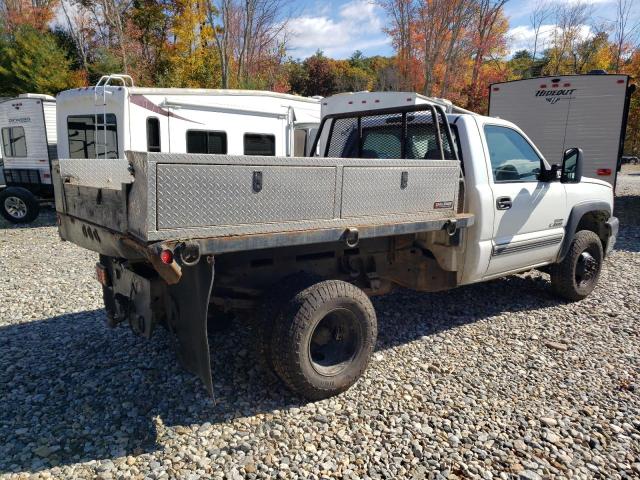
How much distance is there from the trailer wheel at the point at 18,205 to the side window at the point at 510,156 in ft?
35.3

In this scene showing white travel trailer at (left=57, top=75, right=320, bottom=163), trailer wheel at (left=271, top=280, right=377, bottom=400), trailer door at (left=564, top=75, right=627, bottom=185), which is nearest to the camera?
trailer wheel at (left=271, top=280, right=377, bottom=400)

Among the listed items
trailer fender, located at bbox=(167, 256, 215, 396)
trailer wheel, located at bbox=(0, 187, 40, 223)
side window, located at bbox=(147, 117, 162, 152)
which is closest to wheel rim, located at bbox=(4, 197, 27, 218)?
trailer wheel, located at bbox=(0, 187, 40, 223)

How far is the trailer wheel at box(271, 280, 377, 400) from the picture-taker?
10.5 feet

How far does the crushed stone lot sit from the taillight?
1.17m

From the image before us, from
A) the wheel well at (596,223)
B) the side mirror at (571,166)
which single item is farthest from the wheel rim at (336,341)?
the wheel well at (596,223)

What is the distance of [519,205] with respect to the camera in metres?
4.73

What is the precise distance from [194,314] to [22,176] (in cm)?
1178

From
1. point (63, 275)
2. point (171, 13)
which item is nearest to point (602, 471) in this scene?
point (63, 275)

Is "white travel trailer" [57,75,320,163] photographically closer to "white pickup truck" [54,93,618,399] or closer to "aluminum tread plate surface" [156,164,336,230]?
"white pickup truck" [54,93,618,399]

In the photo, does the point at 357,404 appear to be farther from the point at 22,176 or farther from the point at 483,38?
the point at 483,38

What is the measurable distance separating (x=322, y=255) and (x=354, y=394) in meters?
1.11

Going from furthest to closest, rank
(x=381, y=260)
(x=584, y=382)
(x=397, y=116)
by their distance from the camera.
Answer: (x=397, y=116), (x=381, y=260), (x=584, y=382)

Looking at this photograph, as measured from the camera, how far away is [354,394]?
141 inches

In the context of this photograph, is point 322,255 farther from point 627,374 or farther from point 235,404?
point 627,374
